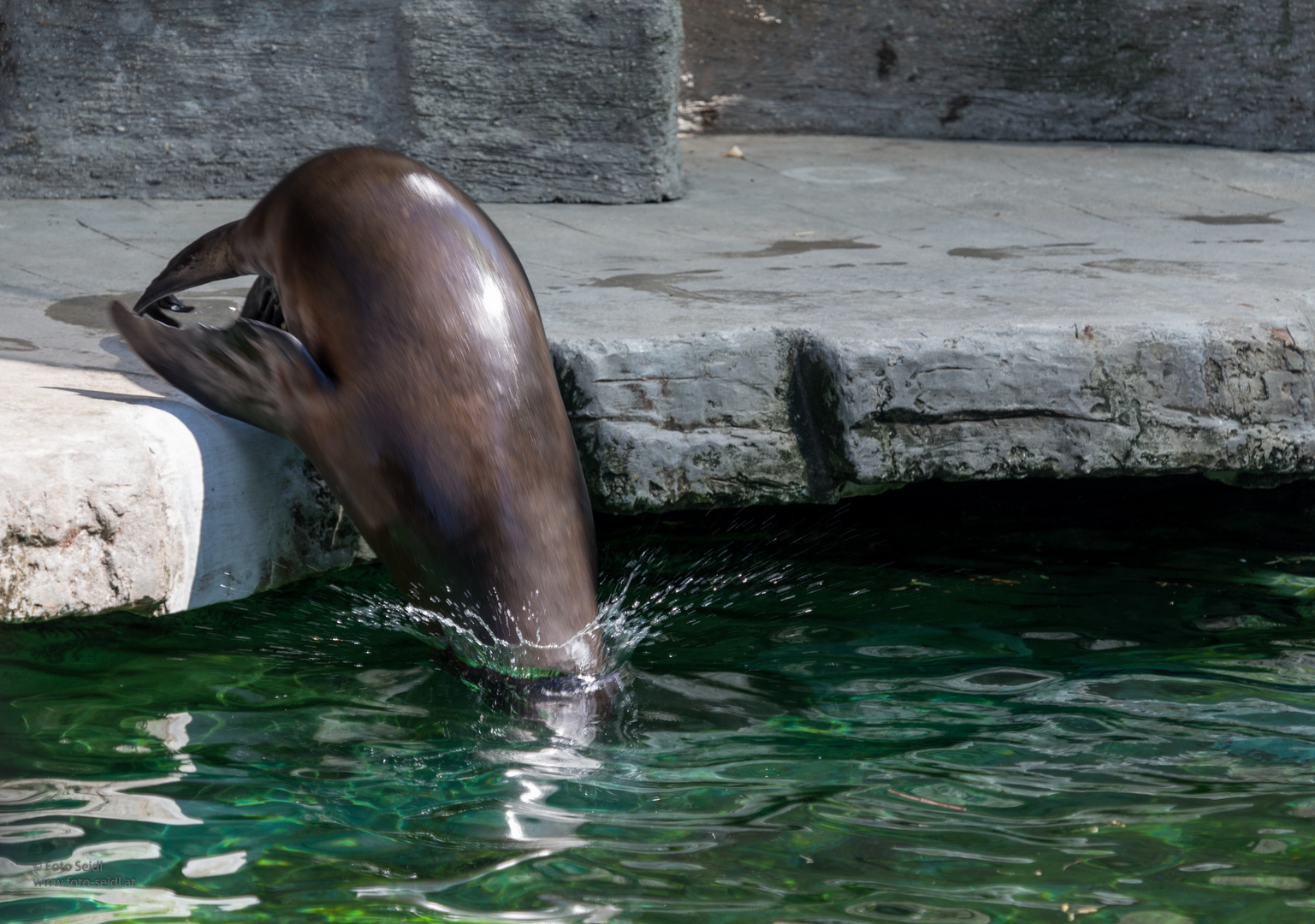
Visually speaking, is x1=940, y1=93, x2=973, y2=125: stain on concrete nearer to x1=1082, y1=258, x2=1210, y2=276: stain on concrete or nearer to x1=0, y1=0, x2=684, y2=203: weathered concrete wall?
x1=0, y1=0, x2=684, y2=203: weathered concrete wall

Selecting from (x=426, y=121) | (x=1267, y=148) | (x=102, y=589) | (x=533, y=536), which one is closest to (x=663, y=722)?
(x=533, y=536)

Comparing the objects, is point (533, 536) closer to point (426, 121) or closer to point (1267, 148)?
point (426, 121)

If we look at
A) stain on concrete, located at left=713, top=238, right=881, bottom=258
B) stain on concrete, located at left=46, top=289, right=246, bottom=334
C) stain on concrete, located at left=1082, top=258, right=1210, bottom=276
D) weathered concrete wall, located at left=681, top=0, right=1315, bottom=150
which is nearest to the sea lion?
stain on concrete, located at left=46, top=289, right=246, bottom=334

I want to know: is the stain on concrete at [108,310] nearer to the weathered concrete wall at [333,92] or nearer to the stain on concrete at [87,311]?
the stain on concrete at [87,311]

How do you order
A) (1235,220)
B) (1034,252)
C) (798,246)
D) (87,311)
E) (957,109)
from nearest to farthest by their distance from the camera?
(87,311) → (1034,252) → (798,246) → (1235,220) → (957,109)

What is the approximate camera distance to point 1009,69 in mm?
6543

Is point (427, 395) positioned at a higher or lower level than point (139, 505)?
higher

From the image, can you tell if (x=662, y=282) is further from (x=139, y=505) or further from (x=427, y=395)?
(x=139, y=505)

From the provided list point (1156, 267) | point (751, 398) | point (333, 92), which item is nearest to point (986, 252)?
point (1156, 267)

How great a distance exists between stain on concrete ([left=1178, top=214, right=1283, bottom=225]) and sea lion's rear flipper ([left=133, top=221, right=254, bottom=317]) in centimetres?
330

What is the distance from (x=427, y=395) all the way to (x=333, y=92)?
129 inches

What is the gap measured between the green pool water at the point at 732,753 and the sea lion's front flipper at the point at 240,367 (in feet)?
1.52

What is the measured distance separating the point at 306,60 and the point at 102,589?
3353 mm

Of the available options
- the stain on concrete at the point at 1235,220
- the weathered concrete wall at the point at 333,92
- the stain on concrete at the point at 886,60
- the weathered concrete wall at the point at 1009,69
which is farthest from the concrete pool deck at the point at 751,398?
the stain on concrete at the point at 886,60
